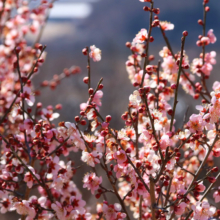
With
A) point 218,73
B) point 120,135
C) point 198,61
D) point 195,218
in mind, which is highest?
point 218,73

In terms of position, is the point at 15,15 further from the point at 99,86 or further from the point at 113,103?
the point at 113,103

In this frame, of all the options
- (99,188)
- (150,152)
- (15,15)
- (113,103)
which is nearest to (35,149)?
(99,188)

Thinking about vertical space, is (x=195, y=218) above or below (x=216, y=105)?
below

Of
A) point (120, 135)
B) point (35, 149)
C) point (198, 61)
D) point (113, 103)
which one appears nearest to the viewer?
point (120, 135)

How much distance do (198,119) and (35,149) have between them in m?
0.93

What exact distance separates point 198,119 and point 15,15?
268 cm

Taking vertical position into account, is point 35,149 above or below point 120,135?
above

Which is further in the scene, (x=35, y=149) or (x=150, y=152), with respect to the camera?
(x=35, y=149)

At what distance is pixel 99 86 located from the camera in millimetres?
1259

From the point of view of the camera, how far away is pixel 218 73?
23.2 ft

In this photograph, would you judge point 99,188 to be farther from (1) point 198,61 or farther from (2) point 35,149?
Answer: (1) point 198,61

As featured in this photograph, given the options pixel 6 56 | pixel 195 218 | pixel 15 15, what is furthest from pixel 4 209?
pixel 15 15

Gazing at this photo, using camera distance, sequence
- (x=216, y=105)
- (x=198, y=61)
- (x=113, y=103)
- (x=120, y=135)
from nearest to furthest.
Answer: (x=216, y=105) → (x=120, y=135) → (x=198, y=61) → (x=113, y=103)

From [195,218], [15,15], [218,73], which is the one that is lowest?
[195,218]
